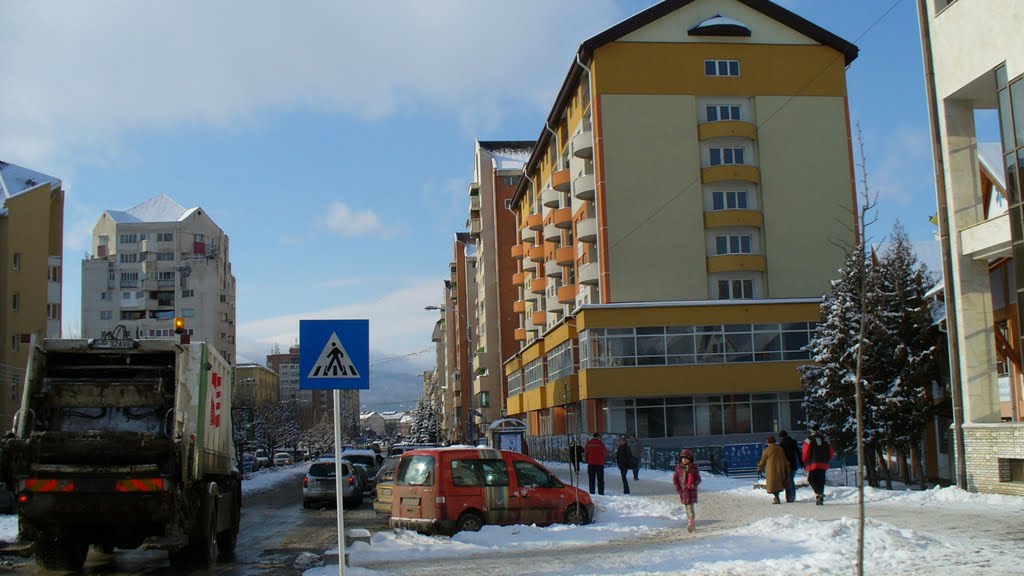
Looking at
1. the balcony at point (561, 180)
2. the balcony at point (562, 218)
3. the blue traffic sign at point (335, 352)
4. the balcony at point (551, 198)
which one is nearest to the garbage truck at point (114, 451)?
the blue traffic sign at point (335, 352)

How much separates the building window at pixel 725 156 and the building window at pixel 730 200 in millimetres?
1667

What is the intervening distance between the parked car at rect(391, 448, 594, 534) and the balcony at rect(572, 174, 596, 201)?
3495 centimetres

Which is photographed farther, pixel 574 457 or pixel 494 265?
pixel 494 265

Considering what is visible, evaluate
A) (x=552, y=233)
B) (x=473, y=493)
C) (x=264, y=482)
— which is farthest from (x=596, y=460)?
(x=552, y=233)

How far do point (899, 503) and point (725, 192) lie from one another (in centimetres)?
3296

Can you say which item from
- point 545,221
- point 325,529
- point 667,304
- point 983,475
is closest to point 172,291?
point 545,221

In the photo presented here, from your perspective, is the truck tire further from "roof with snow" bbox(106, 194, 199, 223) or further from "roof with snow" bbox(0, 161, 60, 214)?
"roof with snow" bbox(106, 194, 199, 223)

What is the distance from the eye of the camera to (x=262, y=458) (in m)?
77.9

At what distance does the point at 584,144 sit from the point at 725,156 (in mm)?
7607

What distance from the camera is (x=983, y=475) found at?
827 inches

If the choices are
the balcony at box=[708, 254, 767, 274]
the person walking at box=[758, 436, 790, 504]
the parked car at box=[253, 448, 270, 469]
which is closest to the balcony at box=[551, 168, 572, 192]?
the balcony at box=[708, 254, 767, 274]

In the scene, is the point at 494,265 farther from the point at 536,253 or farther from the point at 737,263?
the point at 737,263

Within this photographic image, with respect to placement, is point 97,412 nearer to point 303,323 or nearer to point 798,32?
point 303,323

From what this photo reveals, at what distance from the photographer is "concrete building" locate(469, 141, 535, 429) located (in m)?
94.7
